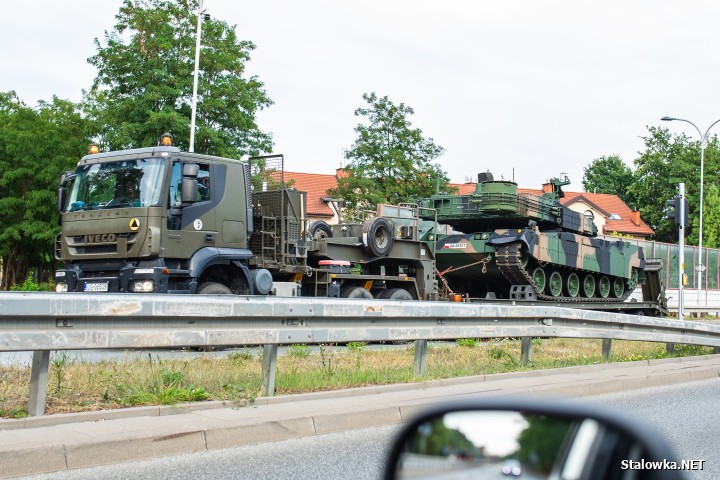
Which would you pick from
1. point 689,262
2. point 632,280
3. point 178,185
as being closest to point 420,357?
point 178,185

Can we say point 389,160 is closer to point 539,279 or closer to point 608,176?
point 539,279

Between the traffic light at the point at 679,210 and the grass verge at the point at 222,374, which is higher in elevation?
the traffic light at the point at 679,210

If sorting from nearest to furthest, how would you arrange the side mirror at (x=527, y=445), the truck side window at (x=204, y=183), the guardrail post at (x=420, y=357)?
the side mirror at (x=527, y=445)
the guardrail post at (x=420, y=357)
the truck side window at (x=204, y=183)

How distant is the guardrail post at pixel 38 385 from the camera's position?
254 inches

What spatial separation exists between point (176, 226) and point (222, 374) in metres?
5.41

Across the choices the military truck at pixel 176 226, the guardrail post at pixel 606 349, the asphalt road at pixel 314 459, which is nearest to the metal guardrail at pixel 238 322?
the guardrail post at pixel 606 349

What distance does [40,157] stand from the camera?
3594 centimetres

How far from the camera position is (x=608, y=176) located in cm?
10800

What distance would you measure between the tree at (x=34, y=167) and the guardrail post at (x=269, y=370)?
27.8 m

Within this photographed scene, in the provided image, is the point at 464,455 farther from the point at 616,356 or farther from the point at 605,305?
the point at 605,305

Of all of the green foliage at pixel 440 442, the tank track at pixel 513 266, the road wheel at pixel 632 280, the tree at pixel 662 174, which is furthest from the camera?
the tree at pixel 662 174

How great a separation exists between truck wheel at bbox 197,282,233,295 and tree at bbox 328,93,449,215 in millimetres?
26692

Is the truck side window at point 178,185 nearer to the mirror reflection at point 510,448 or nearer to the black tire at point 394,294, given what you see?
the black tire at point 394,294

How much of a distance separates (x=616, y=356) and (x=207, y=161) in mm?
6848
